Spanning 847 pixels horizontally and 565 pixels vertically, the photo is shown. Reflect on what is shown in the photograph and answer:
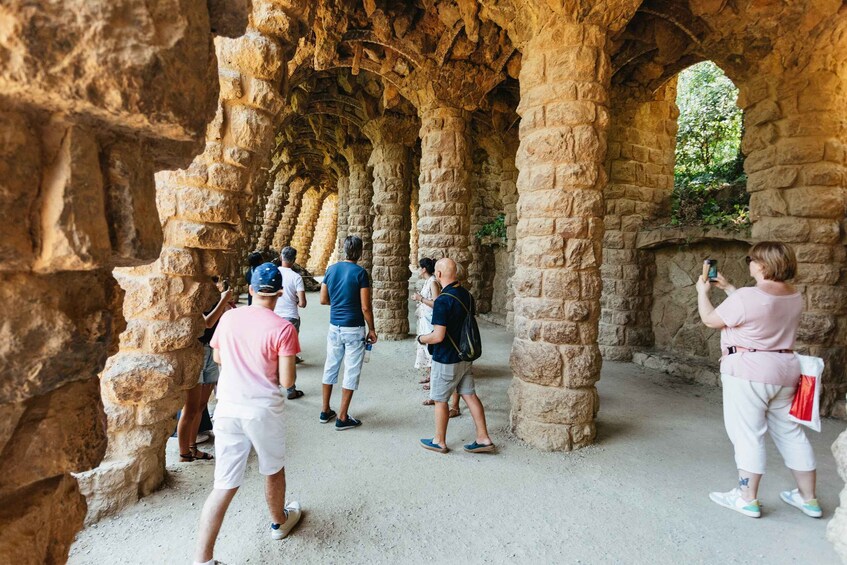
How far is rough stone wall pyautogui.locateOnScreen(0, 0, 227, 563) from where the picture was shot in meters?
0.89

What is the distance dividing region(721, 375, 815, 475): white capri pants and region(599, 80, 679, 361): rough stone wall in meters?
5.24

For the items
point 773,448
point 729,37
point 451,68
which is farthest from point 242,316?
point 729,37

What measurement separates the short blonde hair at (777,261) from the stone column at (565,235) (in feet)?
4.87

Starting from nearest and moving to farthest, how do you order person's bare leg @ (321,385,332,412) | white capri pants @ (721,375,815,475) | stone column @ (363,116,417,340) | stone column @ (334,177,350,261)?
1. white capri pants @ (721,375,815,475)
2. person's bare leg @ (321,385,332,412)
3. stone column @ (363,116,417,340)
4. stone column @ (334,177,350,261)

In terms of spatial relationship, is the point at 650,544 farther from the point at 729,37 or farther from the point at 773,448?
the point at 729,37

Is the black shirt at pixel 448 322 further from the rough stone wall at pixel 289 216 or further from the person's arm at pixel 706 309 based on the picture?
the rough stone wall at pixel 289 216

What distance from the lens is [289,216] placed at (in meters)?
22.3

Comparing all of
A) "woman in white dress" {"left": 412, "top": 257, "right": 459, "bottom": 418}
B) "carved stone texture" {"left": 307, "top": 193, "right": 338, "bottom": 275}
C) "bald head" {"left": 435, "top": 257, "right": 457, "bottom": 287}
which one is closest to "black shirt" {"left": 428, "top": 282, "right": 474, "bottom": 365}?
"bald head" {"left": 435, "top": 257, "right": 457, "bottom": 287}

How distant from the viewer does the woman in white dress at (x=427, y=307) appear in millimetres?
5686

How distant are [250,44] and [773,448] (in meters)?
6.23

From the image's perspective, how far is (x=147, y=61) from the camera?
98cm

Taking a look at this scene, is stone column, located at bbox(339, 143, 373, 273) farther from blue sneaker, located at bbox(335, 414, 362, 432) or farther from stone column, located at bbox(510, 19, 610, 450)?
stone column, located at bbox(510, 19, 610, 450)

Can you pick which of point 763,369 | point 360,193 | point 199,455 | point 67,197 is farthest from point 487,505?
point 360,193

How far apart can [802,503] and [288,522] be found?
3871 mm
